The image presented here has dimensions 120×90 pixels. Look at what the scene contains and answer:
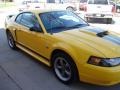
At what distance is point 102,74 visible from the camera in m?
3.48

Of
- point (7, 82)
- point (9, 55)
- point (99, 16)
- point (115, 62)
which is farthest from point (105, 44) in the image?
point (99, 16)

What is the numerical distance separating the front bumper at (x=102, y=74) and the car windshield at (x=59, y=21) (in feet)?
4.62

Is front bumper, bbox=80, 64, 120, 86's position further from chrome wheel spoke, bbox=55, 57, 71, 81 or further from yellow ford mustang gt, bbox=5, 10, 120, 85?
chrome wheel spoke, bbox=55, 57, 71, 81

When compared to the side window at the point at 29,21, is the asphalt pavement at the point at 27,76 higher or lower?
lower

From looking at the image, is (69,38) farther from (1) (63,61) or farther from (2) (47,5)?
(2) (47,5)

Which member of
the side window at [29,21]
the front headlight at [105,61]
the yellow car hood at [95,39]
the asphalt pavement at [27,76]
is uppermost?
the side window at [29,21]

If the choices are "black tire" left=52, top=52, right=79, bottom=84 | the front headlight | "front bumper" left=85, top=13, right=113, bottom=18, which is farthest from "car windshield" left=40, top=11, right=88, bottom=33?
"front bumper" left=85, top=13, right=113, bottom=18

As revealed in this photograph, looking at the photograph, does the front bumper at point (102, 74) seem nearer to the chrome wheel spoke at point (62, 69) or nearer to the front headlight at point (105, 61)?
the front headlight at point (105, 61)

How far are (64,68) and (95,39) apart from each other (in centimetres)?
85

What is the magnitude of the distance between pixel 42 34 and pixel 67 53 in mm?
958

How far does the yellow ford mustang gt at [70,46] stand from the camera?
355cm

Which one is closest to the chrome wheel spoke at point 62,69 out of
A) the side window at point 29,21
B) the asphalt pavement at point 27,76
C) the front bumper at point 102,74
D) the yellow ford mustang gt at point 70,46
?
the yellow ford mustang gt at point 70,46

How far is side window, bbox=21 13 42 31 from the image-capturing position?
196 inches

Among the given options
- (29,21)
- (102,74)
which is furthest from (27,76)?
(102,74)
